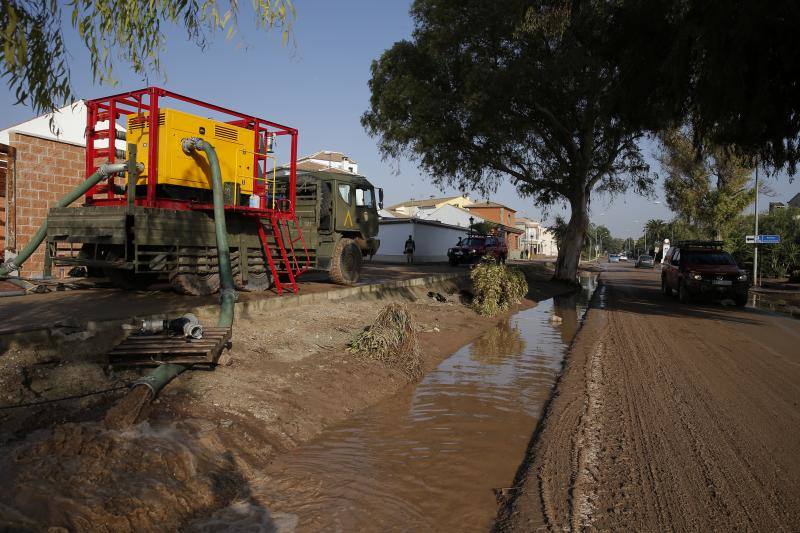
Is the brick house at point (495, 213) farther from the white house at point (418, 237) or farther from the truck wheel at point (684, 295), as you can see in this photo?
the truck wheel at point (684, 295)

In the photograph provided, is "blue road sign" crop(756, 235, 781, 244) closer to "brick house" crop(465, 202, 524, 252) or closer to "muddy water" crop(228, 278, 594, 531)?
"muddy water" crop(228, 278, 594, 531)

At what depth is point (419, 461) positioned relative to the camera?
16.7 feet

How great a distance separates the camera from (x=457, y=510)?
4156 millimetres

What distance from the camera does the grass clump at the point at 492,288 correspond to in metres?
15.2

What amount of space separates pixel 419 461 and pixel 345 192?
415 inches

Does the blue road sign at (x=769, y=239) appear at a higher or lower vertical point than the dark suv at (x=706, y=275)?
higher

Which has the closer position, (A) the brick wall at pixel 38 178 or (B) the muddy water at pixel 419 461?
(B) the muddy water at pixel 419 461

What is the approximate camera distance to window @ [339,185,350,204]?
14.7 m

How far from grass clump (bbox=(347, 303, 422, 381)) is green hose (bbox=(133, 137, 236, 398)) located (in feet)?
6.27

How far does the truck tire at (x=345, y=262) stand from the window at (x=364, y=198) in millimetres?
1378

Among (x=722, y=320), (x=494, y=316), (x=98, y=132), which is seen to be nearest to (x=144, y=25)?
(x=98, y=132)

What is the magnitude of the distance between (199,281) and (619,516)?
860 centimetres

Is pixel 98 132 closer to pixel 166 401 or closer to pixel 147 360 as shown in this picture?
pixel 147 360

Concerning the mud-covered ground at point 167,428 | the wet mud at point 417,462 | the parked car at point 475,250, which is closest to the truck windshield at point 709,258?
the wet mud at point 417,462
